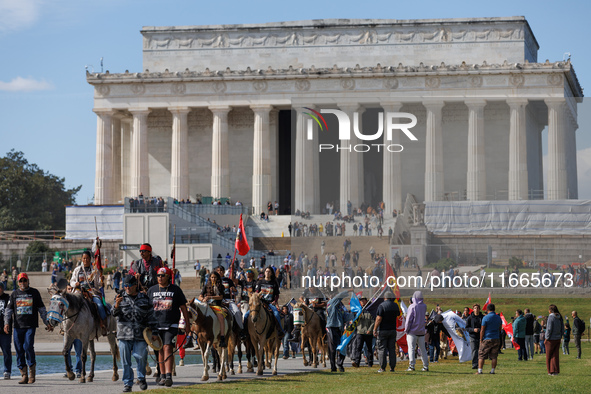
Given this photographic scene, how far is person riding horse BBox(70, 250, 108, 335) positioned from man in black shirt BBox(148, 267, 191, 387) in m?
3.03

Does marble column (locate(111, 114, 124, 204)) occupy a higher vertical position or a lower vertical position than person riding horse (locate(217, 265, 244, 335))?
higher

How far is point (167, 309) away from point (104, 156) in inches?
2714

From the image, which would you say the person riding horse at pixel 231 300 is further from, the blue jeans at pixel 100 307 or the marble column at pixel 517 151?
the marble column at pixel 517 151

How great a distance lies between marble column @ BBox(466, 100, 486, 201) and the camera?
82.4 metres

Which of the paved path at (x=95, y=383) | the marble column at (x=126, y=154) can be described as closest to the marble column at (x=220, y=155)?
the marble column at (x=126, y=154)

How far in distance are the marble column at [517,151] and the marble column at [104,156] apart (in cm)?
3197

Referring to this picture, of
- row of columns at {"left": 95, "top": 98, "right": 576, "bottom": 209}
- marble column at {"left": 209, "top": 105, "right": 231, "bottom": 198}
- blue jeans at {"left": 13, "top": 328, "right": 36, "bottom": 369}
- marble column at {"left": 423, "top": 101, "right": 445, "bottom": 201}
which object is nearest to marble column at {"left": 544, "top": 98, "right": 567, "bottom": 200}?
row of columns at {"left": 95, "top": 98, "right": 576, "bottom": 209}

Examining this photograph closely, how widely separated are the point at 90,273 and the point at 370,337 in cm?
768

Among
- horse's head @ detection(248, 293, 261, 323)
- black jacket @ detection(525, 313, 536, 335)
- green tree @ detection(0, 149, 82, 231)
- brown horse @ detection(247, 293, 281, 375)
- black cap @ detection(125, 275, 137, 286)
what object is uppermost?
green tree @ detection(0, 149, 82, 231)

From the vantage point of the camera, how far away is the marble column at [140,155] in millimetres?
87000

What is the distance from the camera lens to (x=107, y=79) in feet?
284

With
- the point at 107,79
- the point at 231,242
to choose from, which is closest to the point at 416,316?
the point at 231,242

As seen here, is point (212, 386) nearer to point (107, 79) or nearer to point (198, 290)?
point (198, 290)

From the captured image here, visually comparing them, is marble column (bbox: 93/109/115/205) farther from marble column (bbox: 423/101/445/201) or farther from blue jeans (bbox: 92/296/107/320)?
blue jeans (bbox: 92/296/107/320)
